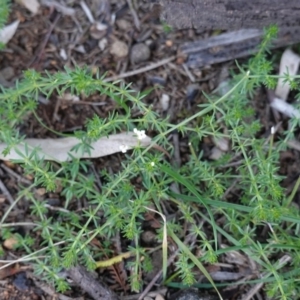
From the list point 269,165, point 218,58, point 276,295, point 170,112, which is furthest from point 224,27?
point 276,295

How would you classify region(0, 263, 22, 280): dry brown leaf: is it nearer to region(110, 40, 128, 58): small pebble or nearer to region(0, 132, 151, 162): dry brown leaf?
region(0, 132, 151, 162): dry brown leaf

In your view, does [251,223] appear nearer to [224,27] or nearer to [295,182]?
[295,182]

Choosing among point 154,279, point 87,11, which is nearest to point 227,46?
point 87,11

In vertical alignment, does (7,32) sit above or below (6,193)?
above

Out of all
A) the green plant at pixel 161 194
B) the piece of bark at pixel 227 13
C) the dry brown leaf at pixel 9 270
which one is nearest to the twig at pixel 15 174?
the green plant at pixel 161 194

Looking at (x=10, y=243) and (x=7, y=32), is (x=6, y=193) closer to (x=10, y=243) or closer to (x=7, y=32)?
(x=10, y=243)

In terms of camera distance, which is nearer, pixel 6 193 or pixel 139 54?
pixel 6 193

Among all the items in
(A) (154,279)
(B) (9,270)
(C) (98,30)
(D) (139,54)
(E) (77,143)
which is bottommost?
(A) (154,279)
